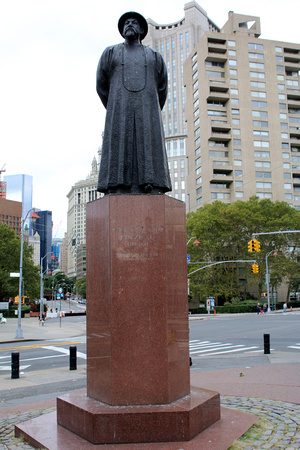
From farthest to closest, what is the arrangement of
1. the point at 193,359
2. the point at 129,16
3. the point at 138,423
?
1. the point at 193,359
2. the point at 129,16
3. the point at 138,423

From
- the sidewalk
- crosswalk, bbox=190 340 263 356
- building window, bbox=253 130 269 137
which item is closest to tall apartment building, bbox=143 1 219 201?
building window, bbox=253 130 269 137

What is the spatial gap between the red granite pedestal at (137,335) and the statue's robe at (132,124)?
0.55 metres

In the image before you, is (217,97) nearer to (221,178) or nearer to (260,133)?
(260,133)

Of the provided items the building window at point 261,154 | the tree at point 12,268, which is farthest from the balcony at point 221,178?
the tree at point 12,268

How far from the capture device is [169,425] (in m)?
5.10

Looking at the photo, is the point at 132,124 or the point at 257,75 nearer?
the point at 132,124

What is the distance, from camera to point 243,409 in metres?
6.66

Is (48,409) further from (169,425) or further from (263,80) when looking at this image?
(263,80)

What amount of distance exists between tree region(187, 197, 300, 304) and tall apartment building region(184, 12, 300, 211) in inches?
536

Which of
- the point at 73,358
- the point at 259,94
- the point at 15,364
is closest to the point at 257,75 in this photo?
the point at 259,94

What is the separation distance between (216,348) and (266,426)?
12.5m

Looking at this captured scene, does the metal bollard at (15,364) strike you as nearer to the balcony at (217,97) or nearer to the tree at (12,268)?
the tree at (12,268)

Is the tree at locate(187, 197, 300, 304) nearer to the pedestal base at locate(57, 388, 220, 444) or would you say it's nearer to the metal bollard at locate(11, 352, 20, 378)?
the metal bollard at locate(11, 352, 20, 378)

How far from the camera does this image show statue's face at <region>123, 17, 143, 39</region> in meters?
6.97
